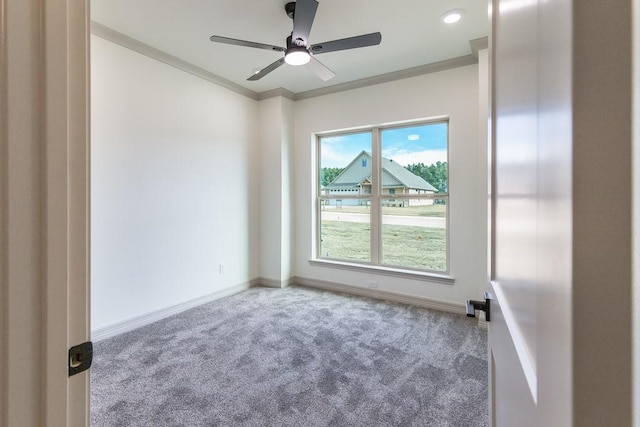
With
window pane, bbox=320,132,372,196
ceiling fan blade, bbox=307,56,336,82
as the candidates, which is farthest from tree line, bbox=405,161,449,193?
ceiling fan blade, bbox=307,56,336,82

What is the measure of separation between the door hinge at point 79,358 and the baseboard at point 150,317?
2527 mm

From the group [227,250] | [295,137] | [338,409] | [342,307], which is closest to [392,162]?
[295,137]

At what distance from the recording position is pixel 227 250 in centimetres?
399

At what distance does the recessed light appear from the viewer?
2483 millimetres

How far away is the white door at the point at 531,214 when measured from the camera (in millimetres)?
345

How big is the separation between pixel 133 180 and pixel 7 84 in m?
2.73

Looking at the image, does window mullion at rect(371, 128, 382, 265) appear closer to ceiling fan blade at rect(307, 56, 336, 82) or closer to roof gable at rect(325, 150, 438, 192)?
roof gable at rect(325, 150, 438, 192)

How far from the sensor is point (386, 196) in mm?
3926

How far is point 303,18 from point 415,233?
2.70 metres

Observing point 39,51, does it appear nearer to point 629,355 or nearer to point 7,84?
point 7,84

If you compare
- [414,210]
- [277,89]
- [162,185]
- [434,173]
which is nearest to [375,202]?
[414,210]

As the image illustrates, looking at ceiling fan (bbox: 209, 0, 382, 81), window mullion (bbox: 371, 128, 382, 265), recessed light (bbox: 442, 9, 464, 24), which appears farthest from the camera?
window mullion (bbox: 371, 128, 382, 265)

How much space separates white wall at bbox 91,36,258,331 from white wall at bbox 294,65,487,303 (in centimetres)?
132

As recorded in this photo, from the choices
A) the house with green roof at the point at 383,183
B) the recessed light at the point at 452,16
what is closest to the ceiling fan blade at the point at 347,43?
the recessed light at the point at 452,16
